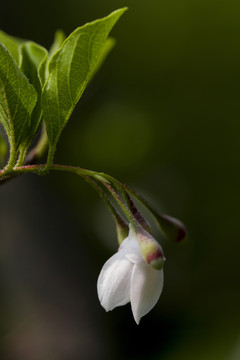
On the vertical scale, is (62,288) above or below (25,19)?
below

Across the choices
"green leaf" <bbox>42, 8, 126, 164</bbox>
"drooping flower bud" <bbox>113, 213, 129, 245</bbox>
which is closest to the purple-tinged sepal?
"drooping flower bud" <bbox>113, 213, 129, 245</bbox>

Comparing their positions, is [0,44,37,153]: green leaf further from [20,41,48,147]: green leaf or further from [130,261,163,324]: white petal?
[130,261,163,324]: white petal

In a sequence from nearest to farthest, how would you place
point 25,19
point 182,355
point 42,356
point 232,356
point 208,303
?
point 232,356 → point 182,355 → point 208,303 → point 42,356 → point 25,19

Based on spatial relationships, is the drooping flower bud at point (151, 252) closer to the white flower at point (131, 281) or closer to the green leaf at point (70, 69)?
the white flower at point (131, 281)

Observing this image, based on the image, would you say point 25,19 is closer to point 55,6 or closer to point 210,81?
point 55,6

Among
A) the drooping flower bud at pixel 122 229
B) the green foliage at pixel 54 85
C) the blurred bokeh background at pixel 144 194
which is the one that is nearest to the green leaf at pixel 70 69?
the green foliage at pixel 54 85

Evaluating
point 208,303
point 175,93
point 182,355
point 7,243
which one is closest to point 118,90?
point 175,93

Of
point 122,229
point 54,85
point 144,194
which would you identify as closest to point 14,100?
point 54,85
